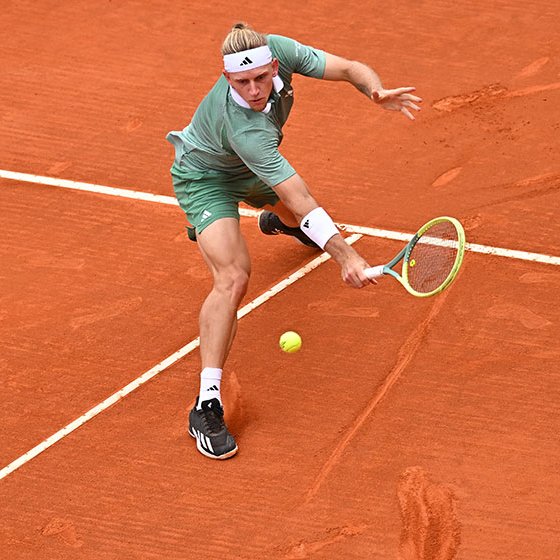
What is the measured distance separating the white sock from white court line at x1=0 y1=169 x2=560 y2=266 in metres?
1.82

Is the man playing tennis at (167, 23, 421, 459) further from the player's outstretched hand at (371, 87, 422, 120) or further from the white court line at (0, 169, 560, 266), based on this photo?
the white court line at (0, 169, 560, 266)

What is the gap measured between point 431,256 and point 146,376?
1842 millimetres

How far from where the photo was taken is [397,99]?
22.6 feet

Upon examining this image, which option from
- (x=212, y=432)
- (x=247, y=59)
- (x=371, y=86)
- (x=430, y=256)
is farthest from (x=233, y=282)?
(x=371, y=86)

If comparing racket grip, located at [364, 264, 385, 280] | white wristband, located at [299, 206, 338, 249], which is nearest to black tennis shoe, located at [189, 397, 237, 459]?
white wristband, located at [299, 206, 338, 249]

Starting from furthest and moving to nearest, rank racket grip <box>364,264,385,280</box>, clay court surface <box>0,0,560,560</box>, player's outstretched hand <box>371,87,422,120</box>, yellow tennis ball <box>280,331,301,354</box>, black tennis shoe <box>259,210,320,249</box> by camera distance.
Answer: black tennis shoe <box>259,210,320,249</box> < yellow tennis ball <box>280,331,301,354</box> < player's outstretched hand <box>371,87,422,120</box> < clay court surface <box>0,0,560,560</box> < racket grip <box>364,264,385,280</box>

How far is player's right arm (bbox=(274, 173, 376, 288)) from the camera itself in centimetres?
621

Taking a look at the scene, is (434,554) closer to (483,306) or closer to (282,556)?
(282,556)

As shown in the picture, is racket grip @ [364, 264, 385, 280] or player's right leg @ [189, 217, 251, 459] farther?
player's right leg @ [189, 217, 251, 459]

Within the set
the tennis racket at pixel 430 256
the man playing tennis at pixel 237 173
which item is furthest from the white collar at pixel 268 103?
the tennis racket at pixel 430 256

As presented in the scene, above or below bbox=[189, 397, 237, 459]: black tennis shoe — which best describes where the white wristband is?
above

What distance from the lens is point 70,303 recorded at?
788 cm

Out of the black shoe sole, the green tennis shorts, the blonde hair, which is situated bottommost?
the black shoe sole

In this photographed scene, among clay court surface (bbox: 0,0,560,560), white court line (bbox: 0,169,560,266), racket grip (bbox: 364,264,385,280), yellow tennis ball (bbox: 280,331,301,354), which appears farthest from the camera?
white court line (bbox: 0,169,560,266)
